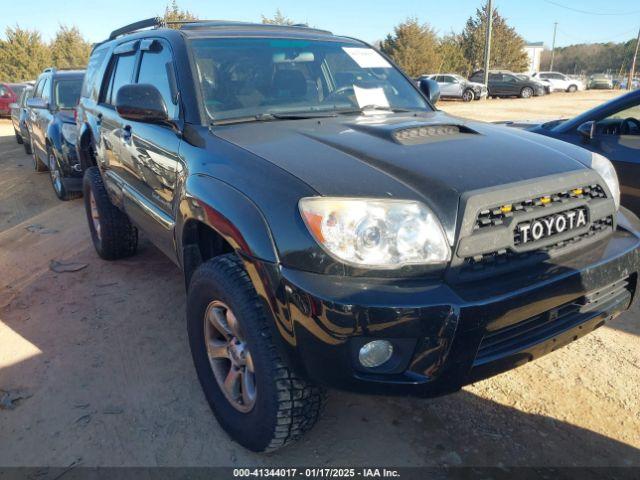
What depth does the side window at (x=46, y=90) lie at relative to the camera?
760 centimetres

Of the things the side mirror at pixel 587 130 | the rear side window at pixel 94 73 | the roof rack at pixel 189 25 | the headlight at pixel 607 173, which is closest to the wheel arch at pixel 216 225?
the roof rack at pixel 189 25

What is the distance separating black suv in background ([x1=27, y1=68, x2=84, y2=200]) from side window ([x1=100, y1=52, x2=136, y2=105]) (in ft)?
7.60

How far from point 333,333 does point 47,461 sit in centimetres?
153

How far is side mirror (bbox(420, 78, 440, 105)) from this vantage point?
3.77m

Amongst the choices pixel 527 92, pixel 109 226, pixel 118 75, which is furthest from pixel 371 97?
pixel 527 92

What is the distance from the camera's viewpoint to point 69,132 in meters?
6.63

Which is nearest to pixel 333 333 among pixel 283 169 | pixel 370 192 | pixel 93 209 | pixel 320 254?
pixel 320 254

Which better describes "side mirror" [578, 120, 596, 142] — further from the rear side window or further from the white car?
the white car

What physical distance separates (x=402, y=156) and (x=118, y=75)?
2877mm

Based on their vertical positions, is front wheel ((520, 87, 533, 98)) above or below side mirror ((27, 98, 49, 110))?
below

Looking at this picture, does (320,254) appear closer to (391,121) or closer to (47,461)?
(391,121)

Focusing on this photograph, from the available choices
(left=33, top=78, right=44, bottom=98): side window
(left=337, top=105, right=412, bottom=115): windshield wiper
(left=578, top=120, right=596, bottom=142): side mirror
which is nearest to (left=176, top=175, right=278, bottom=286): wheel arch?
(left=337, top=105, right=412, bottom=115): windshield wiper

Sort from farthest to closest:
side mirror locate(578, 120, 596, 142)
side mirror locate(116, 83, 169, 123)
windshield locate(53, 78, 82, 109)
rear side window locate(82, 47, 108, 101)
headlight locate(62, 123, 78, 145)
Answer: windshield locate(53, 78, 82, 109), headlight locate(62, 123, 78, 145), rear side window locate(82, 47, 108, 101), side mirror locate(578, 120, 596, 142), side mirror locate(116, 83, 169, 123)

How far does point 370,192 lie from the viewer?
1920 millimetres
